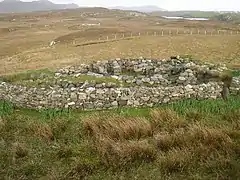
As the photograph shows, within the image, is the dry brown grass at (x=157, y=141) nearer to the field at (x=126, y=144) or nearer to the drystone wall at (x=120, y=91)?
the field at (x=126, y=144)

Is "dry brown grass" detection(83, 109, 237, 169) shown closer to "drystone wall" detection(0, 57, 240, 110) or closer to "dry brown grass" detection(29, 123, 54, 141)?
"dry brown grass" detection(29, 123, 54, 141)

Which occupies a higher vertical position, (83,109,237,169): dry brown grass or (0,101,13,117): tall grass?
(83,109,237,169): dry brown grass

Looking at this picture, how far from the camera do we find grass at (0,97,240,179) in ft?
27.4

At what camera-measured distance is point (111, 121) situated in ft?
36.9

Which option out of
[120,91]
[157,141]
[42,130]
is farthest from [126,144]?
[120,91]

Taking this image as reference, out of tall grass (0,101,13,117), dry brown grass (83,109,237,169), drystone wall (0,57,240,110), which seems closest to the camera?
dry brown grass (83,109,237,169)

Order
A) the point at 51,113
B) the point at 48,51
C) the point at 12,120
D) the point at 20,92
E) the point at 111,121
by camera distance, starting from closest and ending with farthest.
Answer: the point at 111,121
the point at 12,120
the point at 51,113
the point at 20,92
the point at 48,51

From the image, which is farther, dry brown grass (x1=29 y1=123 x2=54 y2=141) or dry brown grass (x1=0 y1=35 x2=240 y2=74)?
dry brown grass (x1=0 y1=35 x2=240 y2=74)

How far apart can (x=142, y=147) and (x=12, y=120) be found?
569cm

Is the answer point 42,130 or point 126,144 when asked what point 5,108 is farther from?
point 126,144

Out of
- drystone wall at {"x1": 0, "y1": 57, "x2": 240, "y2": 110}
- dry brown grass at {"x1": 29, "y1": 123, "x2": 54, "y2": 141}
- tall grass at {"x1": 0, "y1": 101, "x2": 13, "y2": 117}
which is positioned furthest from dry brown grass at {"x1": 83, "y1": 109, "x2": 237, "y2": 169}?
tall grass at {"x1": 0, "y1": 101, "x2": 13, "y2": 117}

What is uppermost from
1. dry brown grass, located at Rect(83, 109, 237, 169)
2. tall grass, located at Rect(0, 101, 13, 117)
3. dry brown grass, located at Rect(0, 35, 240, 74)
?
dry brown grass, located at Rect(83, 109, 237, 169)

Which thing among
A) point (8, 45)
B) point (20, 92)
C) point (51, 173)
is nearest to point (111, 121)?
point (51, 173)

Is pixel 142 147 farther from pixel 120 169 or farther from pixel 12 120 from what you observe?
pixel 12 120
